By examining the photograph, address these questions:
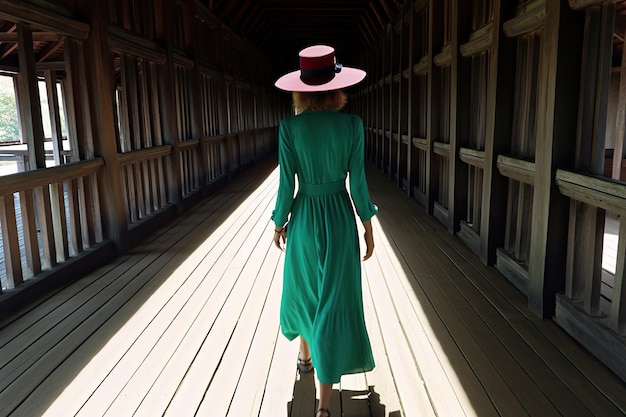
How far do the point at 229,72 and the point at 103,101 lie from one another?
250 inches

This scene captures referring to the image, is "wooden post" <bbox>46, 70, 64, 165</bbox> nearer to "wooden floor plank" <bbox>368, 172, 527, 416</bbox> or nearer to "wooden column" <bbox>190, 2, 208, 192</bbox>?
"wooden column" <bbox>190, 2, 208, 192</bbox>

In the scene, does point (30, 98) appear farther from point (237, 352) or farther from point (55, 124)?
point (55, 124)

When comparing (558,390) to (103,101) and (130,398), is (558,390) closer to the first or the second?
(130,398)

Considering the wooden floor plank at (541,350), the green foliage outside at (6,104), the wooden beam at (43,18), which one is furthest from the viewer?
the green foliage outside at (6,104)

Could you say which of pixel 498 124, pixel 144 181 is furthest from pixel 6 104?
pixel 498 124

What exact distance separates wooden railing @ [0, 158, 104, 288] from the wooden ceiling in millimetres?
5510

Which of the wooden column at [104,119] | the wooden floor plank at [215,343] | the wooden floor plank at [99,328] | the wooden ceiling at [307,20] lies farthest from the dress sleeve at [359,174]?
the wooden ceiling at [307,20]

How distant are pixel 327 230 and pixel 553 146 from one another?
5.22ft

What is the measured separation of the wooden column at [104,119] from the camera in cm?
438

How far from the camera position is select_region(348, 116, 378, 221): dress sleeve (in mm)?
2037

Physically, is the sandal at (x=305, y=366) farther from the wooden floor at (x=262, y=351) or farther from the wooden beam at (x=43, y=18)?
the wooden beam at (x=43, y=18)

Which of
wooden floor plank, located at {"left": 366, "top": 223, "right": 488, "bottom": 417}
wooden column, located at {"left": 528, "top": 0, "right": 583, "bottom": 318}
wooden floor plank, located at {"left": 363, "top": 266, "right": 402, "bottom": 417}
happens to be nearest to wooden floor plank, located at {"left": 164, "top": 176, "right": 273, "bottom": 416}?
wooden floor plank, located at {"left": 363, "top": 266, "right": 402, "bottom": 417}

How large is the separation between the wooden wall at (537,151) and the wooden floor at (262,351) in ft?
0.76

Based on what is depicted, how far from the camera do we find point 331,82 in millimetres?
1977
